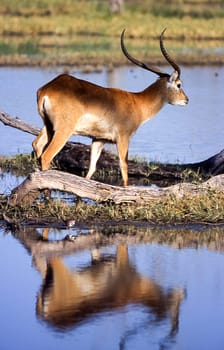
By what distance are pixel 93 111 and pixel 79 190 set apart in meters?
1.29

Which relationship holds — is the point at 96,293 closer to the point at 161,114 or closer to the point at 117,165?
the point at 117,165

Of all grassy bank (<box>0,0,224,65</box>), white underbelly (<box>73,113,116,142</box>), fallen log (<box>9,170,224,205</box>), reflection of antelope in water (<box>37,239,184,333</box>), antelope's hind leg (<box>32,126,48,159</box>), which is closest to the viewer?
reflection of antelope in water (<box>37,239,184,333</box>)

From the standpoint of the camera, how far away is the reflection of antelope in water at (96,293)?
782cm

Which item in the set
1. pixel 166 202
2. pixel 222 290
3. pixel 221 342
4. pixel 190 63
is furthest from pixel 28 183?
pixel 190 63

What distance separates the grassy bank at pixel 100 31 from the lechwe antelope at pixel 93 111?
16.9 meters

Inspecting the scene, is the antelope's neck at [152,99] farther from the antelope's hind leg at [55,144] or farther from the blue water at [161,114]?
the blue water at [161,114]

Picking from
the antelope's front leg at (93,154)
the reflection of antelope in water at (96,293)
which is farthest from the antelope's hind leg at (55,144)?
the reflection of antelope in water at (96,293)

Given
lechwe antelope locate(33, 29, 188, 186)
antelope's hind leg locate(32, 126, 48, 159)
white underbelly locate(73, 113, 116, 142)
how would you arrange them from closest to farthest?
lechwe antelope locate(33, 29, 188, 186) < white underbelly locate(73, 113, 116, 142) < antelope's hind leg locate(32, 126, 48, 159)

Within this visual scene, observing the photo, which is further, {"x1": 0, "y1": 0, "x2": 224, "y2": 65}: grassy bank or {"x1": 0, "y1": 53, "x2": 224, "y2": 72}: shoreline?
{"x1": 0, "y1": 0, "x2": 224, "y2": 65}: grassy bank

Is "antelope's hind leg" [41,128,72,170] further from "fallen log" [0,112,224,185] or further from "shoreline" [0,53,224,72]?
"shoreline" [0,53,224,72]

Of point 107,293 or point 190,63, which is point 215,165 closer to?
point 107,293

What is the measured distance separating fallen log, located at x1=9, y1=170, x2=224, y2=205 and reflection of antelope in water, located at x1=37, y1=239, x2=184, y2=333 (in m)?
1.48

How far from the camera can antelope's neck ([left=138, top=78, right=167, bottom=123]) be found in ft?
40.9

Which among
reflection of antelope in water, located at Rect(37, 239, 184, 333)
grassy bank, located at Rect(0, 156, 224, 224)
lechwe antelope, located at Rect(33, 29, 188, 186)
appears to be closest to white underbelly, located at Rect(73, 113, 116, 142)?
lechwe antelope, located at Rect(33, 29, 188, 186)
